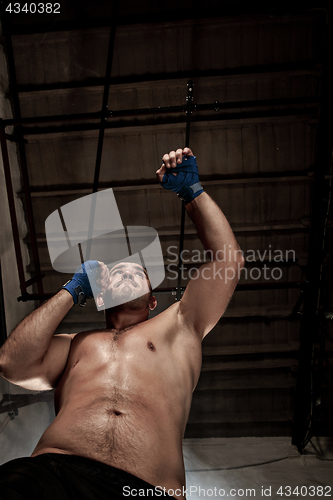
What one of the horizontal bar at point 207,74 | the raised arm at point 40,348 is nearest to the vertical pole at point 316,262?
the horizontal bar at point 207,74

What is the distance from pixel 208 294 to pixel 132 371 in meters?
0.60

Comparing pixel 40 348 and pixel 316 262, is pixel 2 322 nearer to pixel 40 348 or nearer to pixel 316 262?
pixel 40 348

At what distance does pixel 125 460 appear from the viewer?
50.5 inches

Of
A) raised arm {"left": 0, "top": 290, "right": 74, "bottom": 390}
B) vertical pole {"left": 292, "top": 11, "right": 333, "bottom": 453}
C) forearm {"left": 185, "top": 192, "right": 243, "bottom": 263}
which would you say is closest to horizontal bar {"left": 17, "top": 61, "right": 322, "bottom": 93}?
vertical pole {"left": 292, "top": 11, "right": 333, "bottom": 453}

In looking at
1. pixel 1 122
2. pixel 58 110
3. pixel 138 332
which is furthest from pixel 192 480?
pixel 58 110

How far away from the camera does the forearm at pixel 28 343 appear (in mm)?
1484

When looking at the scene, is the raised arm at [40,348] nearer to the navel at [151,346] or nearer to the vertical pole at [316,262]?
the navel at [151,346]

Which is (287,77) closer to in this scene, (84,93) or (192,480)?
(84,93)

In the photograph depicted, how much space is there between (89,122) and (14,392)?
10.7 feet

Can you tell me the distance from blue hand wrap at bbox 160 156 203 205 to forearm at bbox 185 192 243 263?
5cm

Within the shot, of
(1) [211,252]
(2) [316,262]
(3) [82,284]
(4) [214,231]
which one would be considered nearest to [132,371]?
(3) [82,284]

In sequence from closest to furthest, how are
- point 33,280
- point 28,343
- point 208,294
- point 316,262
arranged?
point 28,343
point 208,294
point 33,280
point 316,262

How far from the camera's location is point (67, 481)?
1157 millimetres

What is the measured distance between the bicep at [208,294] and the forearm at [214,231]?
55 mm
